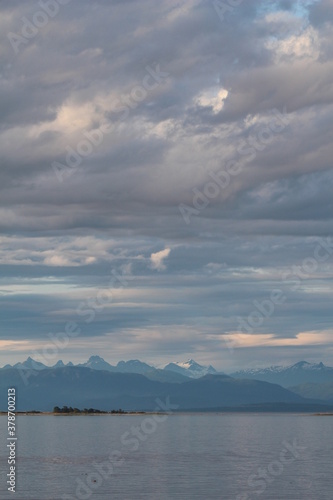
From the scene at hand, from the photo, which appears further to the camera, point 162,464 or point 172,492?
point 162,464

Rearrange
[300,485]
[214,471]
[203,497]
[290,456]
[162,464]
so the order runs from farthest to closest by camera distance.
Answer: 1. [290,456]
2. [162,464]
3. [214,471]
4. [300,485]
5. [203,497]

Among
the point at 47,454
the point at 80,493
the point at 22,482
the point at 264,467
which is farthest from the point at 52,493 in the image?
the point at 47,454

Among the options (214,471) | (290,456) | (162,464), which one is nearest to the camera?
(214,471)

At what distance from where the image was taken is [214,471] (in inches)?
5684

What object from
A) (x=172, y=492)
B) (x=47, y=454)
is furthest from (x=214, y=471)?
(x=47, y=454)

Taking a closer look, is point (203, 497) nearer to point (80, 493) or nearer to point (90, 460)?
point (80, 493)

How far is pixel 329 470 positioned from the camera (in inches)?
5920

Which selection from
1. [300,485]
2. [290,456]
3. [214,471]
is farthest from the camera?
[290,456]

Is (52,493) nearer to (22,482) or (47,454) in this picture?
(22,482)

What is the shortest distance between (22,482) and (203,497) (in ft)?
98.8

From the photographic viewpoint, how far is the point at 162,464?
157 m

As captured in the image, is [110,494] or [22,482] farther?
[22,482]

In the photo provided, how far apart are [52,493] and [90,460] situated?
4770 cm

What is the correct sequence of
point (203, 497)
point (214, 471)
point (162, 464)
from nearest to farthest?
point (203, 497) < point (214, 471) < point (162, 464)
